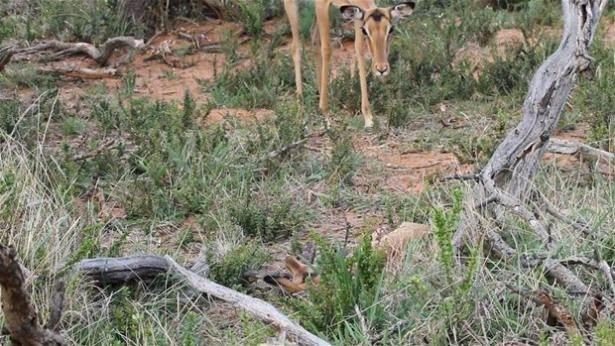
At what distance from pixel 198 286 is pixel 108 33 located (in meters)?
5.71

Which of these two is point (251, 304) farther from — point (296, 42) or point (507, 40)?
point (507, 40)

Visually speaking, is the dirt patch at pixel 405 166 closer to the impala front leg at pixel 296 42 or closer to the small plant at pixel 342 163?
the small plant at pixel 342 163

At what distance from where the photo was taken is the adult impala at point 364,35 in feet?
25.9

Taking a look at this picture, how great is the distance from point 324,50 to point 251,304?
4192 millimetres

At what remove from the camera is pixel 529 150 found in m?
5.59

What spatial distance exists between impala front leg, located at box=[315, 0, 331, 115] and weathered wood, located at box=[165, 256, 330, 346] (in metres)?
3.49

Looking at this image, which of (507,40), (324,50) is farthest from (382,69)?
(507,40)

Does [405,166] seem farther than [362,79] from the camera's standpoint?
No

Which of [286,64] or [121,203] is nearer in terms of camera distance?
[121,203]

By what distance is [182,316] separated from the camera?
15.7 feet

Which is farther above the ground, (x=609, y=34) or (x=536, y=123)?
(x=536, y=123)

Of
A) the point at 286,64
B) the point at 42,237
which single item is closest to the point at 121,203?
the point at 42,237

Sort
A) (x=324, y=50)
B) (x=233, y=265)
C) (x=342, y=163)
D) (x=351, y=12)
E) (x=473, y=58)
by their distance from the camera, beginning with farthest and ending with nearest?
(x=473, y=58), (x=324, y=50), (x=351, y=12), (x=342, y=163), (x=233, y=265)

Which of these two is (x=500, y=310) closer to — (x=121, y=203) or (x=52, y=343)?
(x=52, y=343)
